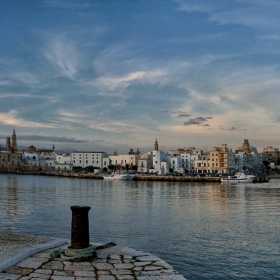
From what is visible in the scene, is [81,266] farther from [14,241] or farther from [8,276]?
[14,241]

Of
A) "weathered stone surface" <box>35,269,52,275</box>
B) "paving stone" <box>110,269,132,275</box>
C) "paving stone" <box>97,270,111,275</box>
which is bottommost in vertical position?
"paving stone" <box>110,269,132,275</box>

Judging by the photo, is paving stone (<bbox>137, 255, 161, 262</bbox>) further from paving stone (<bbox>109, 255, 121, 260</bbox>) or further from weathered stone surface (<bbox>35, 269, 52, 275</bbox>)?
weathered stone surface (<bbox>35, 269, 52, 275</bbox>)

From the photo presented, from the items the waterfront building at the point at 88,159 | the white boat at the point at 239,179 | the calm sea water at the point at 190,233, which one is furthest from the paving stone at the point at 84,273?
the waterfront building at the point at 88,159

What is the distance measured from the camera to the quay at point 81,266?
7109mm

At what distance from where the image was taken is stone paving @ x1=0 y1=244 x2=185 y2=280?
707 centimetres

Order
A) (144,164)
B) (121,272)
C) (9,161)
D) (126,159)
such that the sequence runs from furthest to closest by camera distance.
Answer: (9,161)
(126,159)
(144,164)
(121,272)

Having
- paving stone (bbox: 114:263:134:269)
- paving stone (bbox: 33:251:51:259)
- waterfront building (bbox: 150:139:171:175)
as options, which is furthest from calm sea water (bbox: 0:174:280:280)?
waterfront building (bbox: 150:139:171:175)

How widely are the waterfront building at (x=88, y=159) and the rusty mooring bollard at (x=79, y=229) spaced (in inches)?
4862

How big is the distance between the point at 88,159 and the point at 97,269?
126939 mm

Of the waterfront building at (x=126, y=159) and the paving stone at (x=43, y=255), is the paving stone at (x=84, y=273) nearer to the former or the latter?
the paving stone at (x=43, y=255)

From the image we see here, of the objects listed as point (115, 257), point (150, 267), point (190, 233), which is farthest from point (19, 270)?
point (190, 233)

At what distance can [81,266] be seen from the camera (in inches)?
305

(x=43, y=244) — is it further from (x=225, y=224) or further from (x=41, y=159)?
(x=41, y=159)

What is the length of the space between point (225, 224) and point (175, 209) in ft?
22.0
